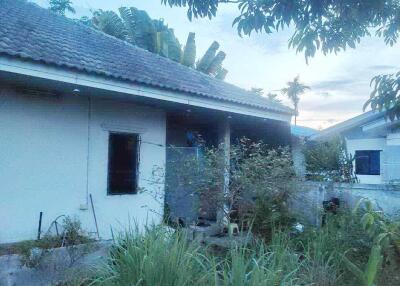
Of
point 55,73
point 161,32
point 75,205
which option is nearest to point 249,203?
point 75,205

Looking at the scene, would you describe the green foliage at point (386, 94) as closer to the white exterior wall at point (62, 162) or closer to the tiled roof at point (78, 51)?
the white exterior wall at point (62, 162)

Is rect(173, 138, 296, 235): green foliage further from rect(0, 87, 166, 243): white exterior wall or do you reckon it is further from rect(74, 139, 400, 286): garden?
rect(0, 87, 166, 243): white exterior wall

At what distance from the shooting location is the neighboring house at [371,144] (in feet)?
51.9

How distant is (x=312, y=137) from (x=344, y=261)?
1417 centimetres

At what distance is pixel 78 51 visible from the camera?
26.0ft

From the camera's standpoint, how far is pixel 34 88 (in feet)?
22.6

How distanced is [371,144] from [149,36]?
1223cm

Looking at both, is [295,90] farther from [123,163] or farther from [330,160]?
[123,163]

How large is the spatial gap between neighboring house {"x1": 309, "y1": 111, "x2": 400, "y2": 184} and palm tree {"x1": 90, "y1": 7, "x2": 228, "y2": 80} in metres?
7.57

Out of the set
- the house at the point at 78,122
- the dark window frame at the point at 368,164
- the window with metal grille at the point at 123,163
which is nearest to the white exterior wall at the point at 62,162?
the house at the point at 78,122

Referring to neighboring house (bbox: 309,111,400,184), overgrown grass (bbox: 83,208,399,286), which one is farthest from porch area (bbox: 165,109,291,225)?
neighboring house (bbox: 309,111,400,184)

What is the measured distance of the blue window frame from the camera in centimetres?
1724

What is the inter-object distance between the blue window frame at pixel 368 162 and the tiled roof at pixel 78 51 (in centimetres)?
754

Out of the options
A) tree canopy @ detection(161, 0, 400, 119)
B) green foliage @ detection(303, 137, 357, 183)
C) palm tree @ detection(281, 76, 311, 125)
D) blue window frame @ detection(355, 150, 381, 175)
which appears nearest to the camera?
tree canopy @ detection(161, 0, 400, 119)
